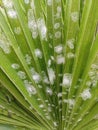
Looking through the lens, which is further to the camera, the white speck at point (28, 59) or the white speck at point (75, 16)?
the white speck at point (28, 59)

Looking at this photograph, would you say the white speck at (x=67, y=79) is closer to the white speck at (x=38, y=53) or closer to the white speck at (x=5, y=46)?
the white speck at (x=38, y=53)

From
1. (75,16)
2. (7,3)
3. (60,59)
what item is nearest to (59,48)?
(60,59)

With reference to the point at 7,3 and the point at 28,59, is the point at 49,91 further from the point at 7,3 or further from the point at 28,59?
the point at 7,3

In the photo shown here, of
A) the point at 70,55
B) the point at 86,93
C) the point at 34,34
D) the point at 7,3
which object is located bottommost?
the point at 86,93

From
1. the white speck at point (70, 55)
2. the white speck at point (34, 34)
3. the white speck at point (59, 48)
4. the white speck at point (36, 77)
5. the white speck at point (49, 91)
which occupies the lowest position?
the white speck at point (49, 91)

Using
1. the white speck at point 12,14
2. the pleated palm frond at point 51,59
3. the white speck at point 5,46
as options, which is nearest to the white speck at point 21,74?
the pleated palm frond at point 51,59

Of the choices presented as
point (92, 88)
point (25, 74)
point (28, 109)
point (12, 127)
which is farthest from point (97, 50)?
point (12, 127)

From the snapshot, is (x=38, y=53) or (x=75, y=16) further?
(x=38, y=53)

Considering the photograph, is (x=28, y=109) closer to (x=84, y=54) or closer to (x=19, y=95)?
(x=19, y=95)

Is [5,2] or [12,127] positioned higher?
[5,2]
